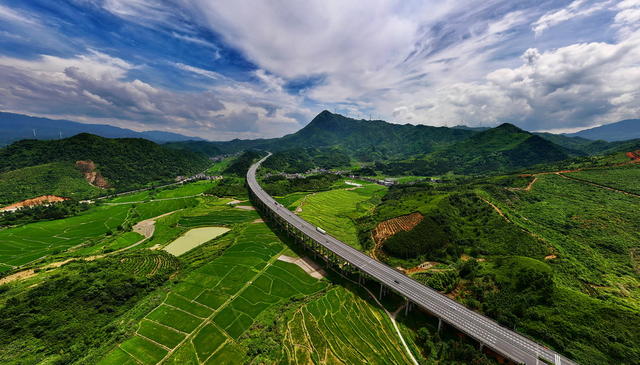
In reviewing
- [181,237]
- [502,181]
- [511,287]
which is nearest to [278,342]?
[511,287]

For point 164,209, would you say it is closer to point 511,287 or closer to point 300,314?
point 300,314

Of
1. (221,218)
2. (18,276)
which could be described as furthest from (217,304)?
(221,218)

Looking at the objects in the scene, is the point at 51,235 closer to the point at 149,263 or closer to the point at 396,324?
the point at 149,263

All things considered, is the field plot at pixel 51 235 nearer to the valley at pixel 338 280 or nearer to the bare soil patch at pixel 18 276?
the valley at pixel 338 280

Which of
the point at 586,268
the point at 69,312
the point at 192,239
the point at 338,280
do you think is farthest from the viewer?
the point at 192,239

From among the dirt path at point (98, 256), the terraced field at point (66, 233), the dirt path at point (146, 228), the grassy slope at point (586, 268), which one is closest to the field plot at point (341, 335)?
the grassy slope at point (586, 268)

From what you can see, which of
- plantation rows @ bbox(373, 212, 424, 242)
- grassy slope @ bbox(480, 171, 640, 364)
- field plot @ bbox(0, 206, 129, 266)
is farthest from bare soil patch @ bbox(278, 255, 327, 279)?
field plot @ bbox(0, 206, 129, 266)
